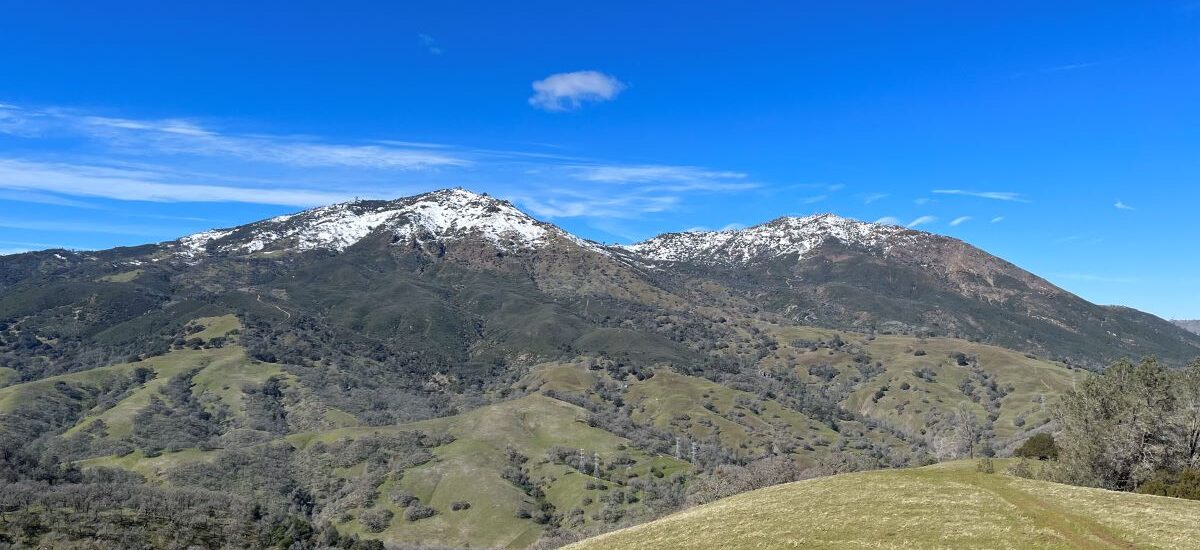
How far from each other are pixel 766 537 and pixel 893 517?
917cm

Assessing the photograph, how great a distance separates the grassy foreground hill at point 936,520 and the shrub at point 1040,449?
5196cm

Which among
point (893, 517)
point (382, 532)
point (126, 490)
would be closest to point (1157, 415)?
point (893, 517)

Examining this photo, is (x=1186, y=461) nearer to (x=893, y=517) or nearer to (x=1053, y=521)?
(x=1053, y=521)

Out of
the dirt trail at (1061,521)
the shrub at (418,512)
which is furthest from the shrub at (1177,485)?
the shrub at (418,512)

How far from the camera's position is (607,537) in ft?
205

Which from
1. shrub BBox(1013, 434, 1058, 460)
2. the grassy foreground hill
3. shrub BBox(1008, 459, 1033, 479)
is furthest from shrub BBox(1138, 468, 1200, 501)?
shrub BBox(1013, 434, 1058, 460)

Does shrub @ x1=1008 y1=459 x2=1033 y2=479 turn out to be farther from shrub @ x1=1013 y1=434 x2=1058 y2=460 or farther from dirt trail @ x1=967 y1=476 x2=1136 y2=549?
dirt trail @ x1=967 y1=476 x2=1136 y2=549

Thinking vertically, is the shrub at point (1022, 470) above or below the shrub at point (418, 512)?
above

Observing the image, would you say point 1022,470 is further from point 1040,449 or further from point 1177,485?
point 1177,485

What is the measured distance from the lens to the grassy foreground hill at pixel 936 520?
40.9 metres

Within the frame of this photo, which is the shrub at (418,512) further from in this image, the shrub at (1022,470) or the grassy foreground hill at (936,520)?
the shrub at (1022,470)

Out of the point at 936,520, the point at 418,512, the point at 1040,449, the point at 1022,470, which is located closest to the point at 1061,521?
the point at 936,520

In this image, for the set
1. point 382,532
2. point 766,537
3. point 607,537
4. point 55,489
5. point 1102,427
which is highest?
point 1102,427

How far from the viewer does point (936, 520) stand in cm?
4534
